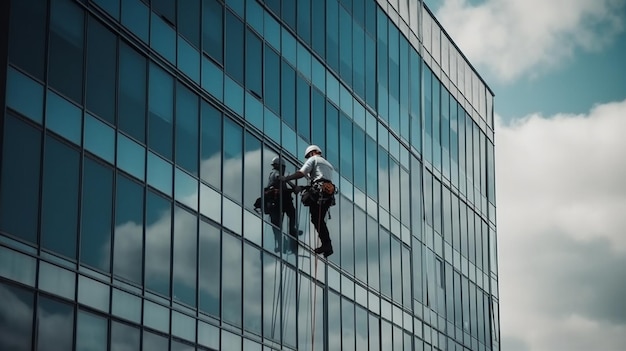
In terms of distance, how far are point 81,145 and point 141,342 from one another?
4.48 metres

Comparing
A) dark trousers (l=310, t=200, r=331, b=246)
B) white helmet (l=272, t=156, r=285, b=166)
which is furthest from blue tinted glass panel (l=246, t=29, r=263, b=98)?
dark trousers (l=310, t=200, r=331, b=246)

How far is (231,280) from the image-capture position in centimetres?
3262

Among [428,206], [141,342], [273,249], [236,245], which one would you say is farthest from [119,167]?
[428,206]

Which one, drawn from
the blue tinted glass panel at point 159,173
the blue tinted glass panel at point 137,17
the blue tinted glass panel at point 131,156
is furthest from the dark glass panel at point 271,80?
the blue tinted glass panel at point 131,156

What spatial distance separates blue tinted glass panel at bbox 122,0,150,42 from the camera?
29.1 m

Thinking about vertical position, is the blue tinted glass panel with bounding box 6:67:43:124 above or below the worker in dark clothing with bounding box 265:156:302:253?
below

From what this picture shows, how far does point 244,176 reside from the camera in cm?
3428

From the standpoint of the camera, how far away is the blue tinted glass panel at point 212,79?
3275 cm

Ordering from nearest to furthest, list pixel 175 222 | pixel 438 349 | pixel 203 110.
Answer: pixel 175 222 < pixel 203 110 < pixel 438 349

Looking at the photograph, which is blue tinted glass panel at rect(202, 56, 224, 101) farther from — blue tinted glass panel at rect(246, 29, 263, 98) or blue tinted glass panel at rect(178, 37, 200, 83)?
blue tinted glass panel at rect(246, 29, 263, 98)

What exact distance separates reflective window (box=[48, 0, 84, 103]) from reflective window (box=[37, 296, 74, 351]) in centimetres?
432

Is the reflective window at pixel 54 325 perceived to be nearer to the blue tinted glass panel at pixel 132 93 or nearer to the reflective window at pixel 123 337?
the reflective window at pixel 123 337

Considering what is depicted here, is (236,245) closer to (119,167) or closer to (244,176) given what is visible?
(244,176)

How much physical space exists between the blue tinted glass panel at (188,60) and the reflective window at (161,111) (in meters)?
0.67
